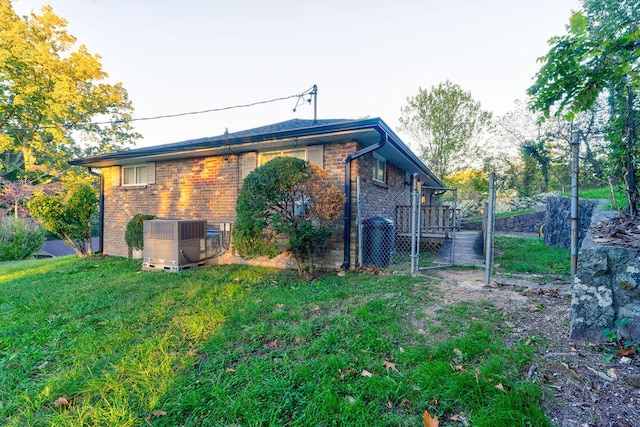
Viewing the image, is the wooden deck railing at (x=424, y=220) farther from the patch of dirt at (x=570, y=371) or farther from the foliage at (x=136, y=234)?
the foliage at (x=136, y=234)

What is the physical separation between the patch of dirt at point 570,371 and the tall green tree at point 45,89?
635 inches

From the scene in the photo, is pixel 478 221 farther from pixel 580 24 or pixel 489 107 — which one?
pixel 580 24

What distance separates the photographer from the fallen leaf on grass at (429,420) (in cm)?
168

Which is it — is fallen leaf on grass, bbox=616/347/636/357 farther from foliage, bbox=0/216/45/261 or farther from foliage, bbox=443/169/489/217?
foliage, bbox=443/169/489/217

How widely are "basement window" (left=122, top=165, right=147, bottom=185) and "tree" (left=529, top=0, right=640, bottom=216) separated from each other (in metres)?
9.79

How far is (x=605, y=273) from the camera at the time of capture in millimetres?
2383

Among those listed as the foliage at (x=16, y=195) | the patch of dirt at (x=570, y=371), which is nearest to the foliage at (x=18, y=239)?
the foliage at (x=16, y=195)

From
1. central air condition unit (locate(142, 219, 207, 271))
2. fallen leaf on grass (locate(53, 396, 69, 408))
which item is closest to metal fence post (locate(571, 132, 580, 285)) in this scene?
fallen leaf on grass (locate(53, 396, 69, 408))

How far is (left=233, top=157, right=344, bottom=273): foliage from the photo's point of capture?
5.04 m

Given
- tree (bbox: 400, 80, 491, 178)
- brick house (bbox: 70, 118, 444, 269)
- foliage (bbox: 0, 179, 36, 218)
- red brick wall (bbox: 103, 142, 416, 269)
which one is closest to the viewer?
brick house (bbox: 70, 118, 444, 269)

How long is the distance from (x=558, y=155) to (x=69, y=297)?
87.5ft

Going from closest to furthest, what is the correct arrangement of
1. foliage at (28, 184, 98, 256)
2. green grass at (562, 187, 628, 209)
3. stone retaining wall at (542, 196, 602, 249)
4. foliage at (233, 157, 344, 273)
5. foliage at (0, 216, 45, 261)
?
green grass at (562, 187, 628, 209) → foliage at (233, 157, 344, 273) → stone retaining wall at (542, 196, 602, 249) → foliage at (28, 184, 98, 256) → foliage at (0, 216, 45, 261)

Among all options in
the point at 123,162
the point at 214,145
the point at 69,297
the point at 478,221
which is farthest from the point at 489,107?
the point at 69,297

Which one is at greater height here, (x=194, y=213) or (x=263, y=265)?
(x=194, y=213)
